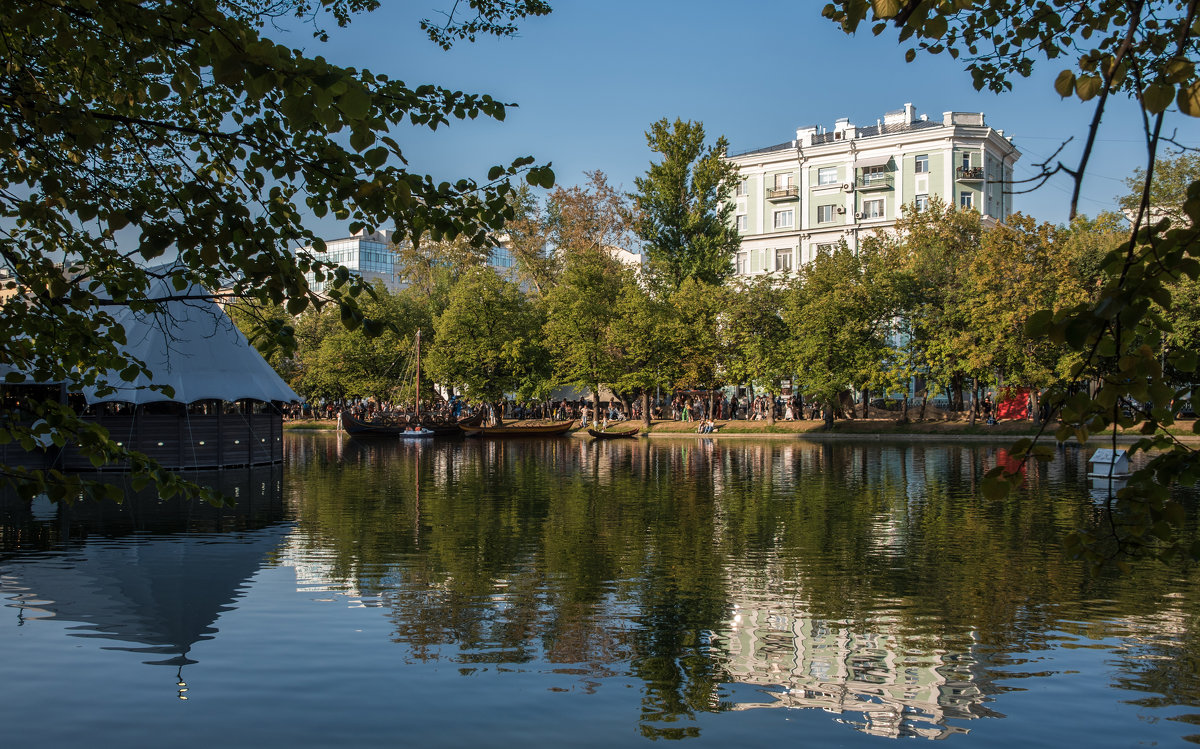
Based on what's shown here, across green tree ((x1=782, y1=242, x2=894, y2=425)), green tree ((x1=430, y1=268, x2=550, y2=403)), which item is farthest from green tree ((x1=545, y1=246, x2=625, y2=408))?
green tree ((x1=782, y1=242, x2=894, y2=425))

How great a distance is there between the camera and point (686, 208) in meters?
67.4

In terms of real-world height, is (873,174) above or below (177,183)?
above

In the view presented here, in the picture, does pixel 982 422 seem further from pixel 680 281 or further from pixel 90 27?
pixel 90 27

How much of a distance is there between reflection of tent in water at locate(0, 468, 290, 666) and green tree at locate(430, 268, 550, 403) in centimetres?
4781

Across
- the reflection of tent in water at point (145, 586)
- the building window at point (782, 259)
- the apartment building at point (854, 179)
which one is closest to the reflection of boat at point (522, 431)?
the apartment building at point (854, 179)

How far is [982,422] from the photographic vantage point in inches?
2266

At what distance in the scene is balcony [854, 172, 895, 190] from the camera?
80688 millimetres

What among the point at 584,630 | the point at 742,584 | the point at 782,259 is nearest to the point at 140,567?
the point at 584,630

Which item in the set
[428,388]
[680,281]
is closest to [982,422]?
[680,281]

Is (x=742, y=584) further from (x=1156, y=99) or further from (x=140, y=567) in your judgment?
(x=1156, y=99)

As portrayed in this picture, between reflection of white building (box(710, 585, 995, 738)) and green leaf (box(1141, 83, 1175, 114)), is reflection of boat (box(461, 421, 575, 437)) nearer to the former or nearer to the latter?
reflection of white building (box(710, 585, 995, 738))

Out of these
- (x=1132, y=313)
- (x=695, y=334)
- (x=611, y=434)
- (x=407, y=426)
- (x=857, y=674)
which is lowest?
(x=857, y=674)

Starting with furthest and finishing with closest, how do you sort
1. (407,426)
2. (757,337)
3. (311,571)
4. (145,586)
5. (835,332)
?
(407,426) → (757,337) → (835,332) → (311,571) → (145,586)

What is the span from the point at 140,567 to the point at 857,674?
35.2 ft
